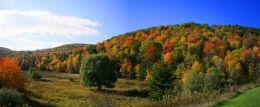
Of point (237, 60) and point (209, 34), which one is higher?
point (209, 34)

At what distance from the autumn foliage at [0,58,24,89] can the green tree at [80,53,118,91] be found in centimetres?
2367

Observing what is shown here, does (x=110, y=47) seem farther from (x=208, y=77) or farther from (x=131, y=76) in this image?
(x=208, y=77)

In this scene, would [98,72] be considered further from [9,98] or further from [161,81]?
[9,98]

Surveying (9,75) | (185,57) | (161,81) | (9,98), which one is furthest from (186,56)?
(9,98)

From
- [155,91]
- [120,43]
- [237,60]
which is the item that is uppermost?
[120,43]

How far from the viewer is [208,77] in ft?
203

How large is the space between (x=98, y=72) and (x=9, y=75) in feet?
97.3

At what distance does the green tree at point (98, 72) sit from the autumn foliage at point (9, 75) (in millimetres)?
23672

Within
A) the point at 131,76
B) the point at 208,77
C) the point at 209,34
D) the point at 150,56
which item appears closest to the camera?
the point at 208,77

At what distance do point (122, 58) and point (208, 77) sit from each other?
321ft

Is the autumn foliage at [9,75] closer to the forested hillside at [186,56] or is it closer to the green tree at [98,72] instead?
the green tree at [98,72]

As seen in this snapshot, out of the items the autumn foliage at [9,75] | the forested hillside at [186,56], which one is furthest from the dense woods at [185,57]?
the autumn foliage at [9,75]

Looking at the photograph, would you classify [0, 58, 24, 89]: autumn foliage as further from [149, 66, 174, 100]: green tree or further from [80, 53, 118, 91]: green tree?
[149, 66, 174, 100]: green tree

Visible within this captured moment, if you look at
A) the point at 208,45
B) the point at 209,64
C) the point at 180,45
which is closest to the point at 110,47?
the point at 180,45
